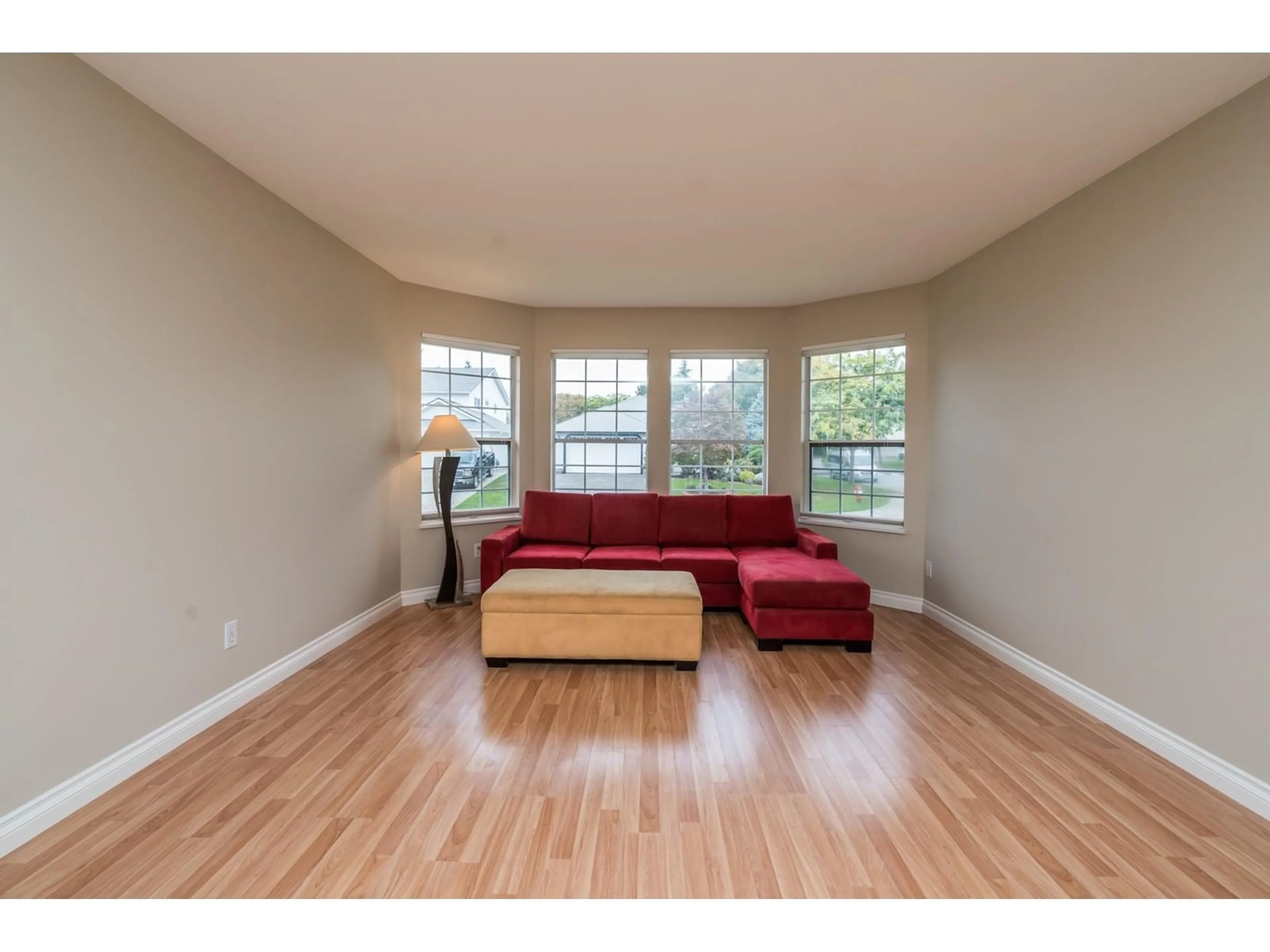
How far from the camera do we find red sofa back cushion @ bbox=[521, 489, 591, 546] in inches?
186

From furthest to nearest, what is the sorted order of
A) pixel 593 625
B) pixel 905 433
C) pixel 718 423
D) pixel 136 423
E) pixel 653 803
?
pixel 718 423, pixel 905 433, pixel 593 625, pixel 136 423, pixel 653 803

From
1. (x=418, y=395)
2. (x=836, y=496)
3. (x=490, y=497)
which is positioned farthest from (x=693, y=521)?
(x=418, y=395)

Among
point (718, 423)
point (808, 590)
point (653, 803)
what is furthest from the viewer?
point (718, 423)

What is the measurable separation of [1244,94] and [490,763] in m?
3.74

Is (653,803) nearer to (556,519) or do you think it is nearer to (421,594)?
(556,519)

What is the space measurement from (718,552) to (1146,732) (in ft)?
8.79

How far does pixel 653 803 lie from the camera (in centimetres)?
196

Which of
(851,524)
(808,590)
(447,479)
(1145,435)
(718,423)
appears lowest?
(808,590)

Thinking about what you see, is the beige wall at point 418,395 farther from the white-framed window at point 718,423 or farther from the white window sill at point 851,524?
the white window sill at point 851,524

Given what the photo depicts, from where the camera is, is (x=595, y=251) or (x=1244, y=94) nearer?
(x=1244, y=94)

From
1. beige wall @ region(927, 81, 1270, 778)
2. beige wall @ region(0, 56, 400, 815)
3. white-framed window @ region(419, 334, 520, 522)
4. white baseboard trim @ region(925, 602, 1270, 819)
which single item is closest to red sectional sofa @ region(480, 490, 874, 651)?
white-framed window @ region(419, 334, 520, 522)

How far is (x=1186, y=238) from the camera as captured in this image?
225 centimetres

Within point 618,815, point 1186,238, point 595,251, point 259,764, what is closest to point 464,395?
point 595,251
